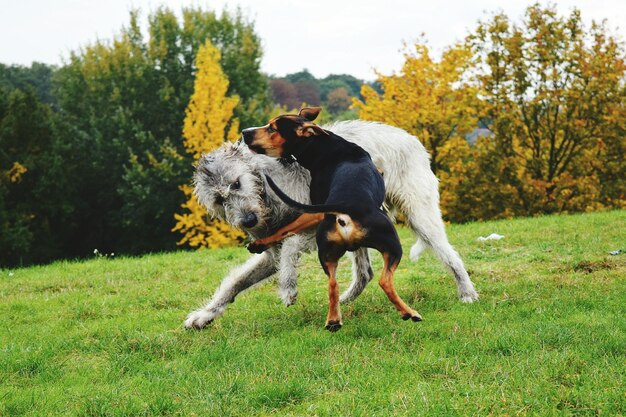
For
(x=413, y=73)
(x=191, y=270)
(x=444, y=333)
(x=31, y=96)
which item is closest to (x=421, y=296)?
(x=444, y=333)

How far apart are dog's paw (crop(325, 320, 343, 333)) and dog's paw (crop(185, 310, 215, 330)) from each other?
1.21m

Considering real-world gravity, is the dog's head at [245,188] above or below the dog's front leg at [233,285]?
above

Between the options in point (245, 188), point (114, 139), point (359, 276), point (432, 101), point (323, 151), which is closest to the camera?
point (323, 151)

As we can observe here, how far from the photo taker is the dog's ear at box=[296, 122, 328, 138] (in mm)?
5570

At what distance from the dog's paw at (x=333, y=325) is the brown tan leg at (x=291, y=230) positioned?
0.97 meters

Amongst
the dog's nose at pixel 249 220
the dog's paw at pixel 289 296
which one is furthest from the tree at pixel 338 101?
the dog's paw at pixel 289 296

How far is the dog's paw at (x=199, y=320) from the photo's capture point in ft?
18.7

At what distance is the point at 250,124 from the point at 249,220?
2450 centimetres

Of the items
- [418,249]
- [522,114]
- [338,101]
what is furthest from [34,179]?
[338,101]

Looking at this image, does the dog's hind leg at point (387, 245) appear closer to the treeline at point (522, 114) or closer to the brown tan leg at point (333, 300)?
the brown tan leg at point (333, 300)

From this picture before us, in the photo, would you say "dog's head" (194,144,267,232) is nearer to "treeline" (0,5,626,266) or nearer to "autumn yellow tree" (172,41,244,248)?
"autumn yellow tree" (172,41,244,248)

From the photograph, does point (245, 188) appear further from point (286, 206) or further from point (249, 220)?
point (286, 206)

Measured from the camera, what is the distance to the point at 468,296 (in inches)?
245

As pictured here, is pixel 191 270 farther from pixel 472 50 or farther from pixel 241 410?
pixel 472 50
